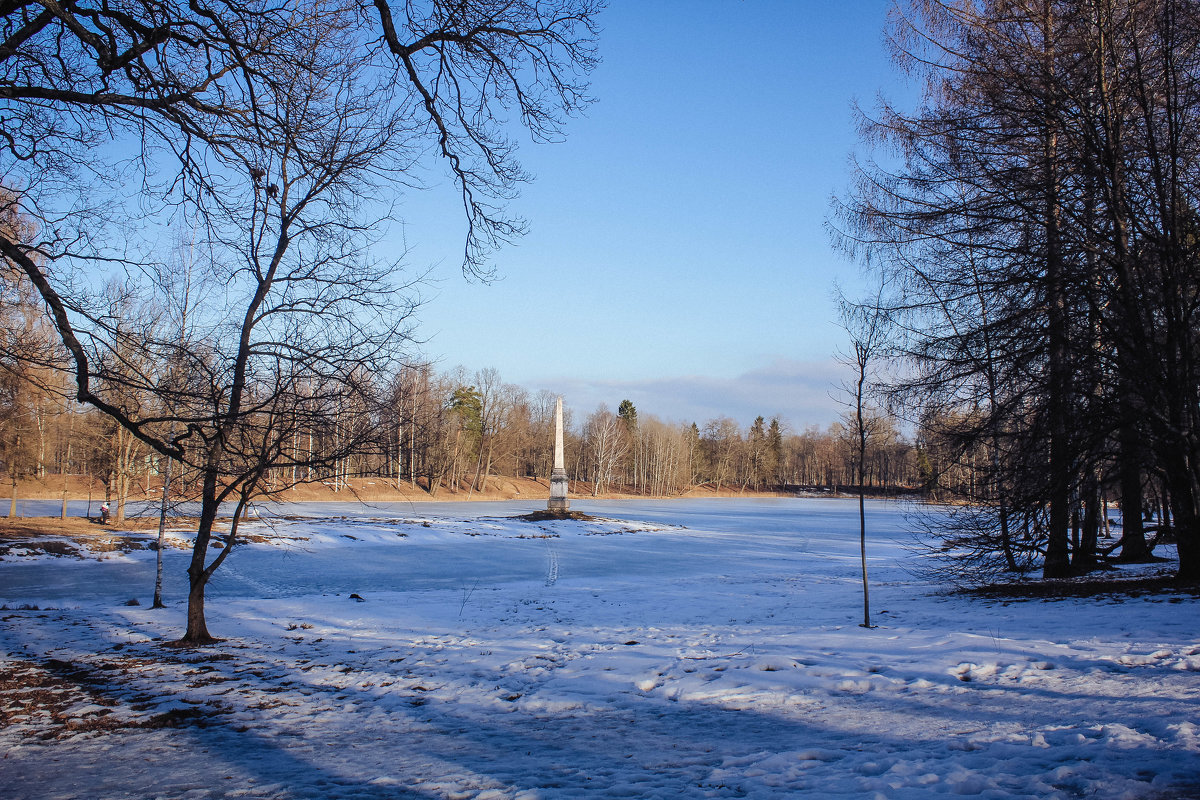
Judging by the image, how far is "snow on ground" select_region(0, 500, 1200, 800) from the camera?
3688 millimetres

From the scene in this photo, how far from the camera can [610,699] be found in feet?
18.9

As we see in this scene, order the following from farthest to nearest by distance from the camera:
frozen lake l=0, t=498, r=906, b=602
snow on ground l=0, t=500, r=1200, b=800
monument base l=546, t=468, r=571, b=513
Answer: monument base l=546, t=468, r=571, b=513 → frozen lake l=0, t=498, r=906, b=602 → snow on ground l=0, t=500, r=1200, b=800

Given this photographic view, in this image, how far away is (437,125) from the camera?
16.6ft

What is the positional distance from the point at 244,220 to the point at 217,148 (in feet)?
2.73

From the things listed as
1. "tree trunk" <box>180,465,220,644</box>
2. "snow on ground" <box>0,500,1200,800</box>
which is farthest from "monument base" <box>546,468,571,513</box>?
"tree trunk" <box>180,465,220,644</box>

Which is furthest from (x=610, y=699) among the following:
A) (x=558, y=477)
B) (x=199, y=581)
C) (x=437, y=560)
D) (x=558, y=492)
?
(x=558, y=477)

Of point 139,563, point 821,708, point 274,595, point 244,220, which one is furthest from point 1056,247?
point 139,563

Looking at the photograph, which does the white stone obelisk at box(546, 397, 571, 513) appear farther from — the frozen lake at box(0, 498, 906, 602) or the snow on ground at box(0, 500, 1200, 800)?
the snow on ground at box(0, 500, 1200, 800)

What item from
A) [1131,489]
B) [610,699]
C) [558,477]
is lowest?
[610,699]

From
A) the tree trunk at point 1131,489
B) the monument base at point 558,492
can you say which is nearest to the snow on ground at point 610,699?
the tree trunk at point 1131,489

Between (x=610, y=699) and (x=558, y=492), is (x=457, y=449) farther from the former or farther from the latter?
(x=610, y=699)

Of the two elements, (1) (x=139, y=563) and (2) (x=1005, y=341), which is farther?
(1) (x=139, y=563)

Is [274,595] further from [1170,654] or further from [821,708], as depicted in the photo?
[1170,654]

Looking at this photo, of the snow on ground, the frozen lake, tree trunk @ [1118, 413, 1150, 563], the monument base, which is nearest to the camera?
the snow on ground
